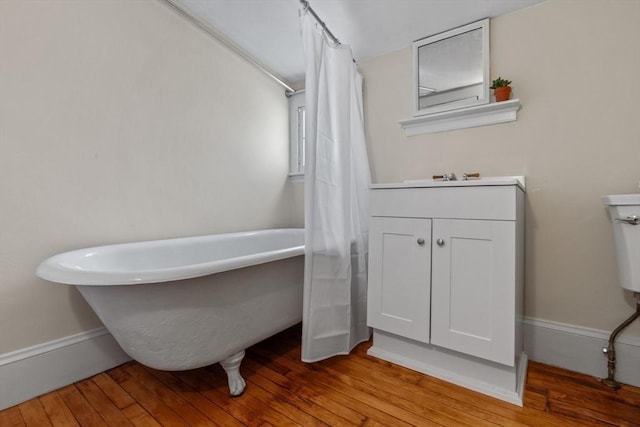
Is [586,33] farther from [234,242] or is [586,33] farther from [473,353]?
[234,242]

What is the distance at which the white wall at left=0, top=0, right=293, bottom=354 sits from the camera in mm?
1078

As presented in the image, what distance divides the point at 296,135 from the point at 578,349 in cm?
229

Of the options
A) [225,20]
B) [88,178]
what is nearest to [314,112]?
[225,20]

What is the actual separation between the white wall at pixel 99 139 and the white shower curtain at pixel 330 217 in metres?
0.81

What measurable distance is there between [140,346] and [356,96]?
5.74 ft

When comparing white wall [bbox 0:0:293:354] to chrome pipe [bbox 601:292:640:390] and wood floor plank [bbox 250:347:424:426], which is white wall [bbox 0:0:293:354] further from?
chrome pipe [bbox 601:292:640:390]

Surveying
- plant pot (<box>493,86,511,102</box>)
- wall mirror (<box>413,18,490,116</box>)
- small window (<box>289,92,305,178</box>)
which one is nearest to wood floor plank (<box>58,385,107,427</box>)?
small window (<box>289,92,305,178</box>)

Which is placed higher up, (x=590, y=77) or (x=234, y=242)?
(x=590, y=77)

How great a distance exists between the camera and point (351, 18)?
5.29 ft

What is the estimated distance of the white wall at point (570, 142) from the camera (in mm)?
1277

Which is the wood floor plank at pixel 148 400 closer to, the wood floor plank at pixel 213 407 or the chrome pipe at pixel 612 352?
the wood floor plank at pixel 213 407

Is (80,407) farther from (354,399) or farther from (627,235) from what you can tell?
(627,235)

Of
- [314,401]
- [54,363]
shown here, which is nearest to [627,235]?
[314,401]

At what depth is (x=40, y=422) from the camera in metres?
0.96
